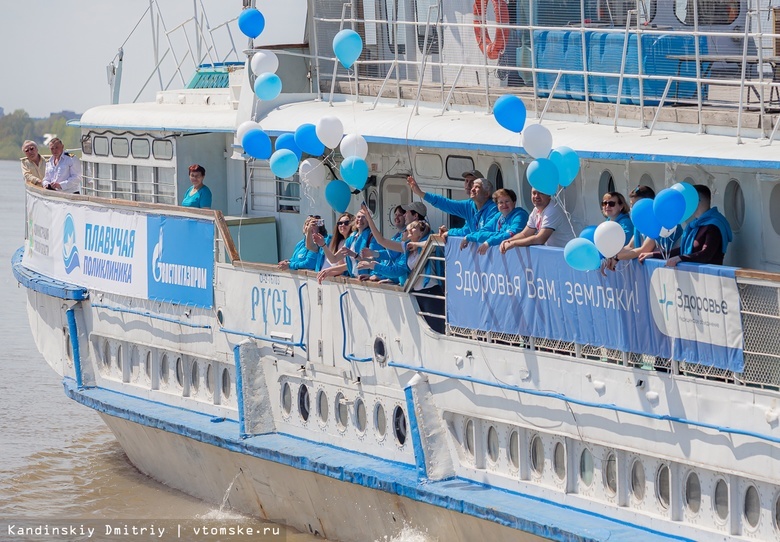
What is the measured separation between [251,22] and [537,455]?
5359 millimetres

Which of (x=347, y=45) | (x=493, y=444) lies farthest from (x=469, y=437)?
(x=347, y=45)

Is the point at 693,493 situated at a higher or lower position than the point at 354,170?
lower

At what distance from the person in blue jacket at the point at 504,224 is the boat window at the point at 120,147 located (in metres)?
6.80

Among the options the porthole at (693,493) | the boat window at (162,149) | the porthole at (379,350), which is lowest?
the porthole at (693,493)

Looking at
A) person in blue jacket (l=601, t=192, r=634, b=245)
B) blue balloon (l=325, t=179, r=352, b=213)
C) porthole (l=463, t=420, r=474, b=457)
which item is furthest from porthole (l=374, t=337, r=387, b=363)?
person in blue jacket (l=601, t=192, r=634, b=245)

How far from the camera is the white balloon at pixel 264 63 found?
12844 millimetres

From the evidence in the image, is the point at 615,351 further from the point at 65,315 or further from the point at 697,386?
the point at 65,315

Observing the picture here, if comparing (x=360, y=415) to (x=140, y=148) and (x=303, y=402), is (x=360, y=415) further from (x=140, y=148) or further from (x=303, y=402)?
(x=140, y=148)

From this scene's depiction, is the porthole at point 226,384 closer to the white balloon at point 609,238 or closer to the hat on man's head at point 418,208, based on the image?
the hat on man's head at point 418,208

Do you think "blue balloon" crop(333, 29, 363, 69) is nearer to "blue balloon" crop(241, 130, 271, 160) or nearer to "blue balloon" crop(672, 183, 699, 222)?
"blue balloon" crop(241, 130, 271, 160)

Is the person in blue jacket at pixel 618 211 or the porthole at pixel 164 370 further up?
the person in blue jacket at pixel 618 211

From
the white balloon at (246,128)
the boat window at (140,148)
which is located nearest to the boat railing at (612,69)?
the white balloon at (246,128)

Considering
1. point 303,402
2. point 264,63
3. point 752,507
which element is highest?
point 264,63

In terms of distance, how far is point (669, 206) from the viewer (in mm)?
8656
